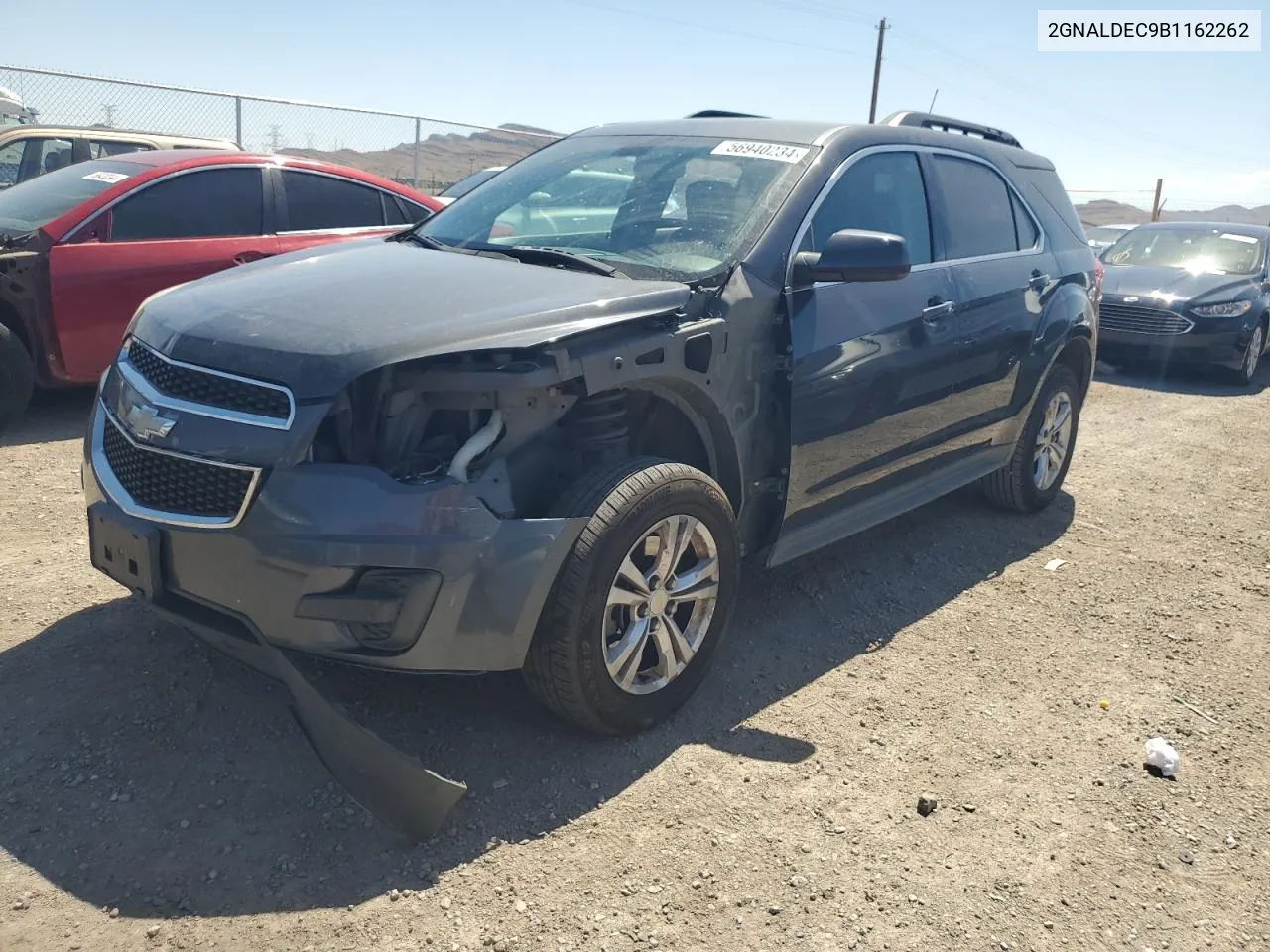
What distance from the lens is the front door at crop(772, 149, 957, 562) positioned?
3.67 metres

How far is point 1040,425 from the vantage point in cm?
542

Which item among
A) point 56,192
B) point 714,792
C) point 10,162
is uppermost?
point 10,162

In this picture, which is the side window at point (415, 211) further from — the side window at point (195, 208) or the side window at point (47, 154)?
the side window at point (47, 154)

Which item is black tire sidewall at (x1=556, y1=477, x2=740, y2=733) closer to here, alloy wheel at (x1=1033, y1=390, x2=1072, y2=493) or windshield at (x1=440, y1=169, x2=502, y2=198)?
windshield at (x1=440, y1=169, x2=502, y2=198)

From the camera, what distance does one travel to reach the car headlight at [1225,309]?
34.2 ft

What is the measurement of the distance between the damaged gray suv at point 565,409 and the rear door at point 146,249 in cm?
254

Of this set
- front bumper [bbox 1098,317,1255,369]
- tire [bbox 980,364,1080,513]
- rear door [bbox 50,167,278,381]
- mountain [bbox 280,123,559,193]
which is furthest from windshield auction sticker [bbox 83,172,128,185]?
front bumper [bbox 1098,317,1255,369]

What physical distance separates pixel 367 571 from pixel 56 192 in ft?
16.6

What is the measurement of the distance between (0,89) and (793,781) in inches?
509

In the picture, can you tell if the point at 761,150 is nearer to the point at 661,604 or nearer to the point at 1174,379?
the point at 661,604

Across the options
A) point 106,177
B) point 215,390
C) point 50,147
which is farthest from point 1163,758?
point 50,147

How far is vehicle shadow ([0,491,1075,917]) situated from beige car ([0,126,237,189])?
22.3 ft

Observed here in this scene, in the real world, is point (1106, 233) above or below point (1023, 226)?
above

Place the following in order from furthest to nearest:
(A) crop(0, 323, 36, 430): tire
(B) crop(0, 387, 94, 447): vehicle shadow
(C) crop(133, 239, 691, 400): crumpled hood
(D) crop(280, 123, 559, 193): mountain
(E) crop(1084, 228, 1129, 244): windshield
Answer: (E) crop(1084, 228, 1129, 244): windshield < (D) crop(280, 123, 559, 193): mountain < (B) crop(0, 387, 94, 447): vehicle shadow < (A) crop(0, 323, 36, 430): tire < (C) crop(133, 239, 691, 400): crumpled hood
